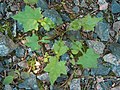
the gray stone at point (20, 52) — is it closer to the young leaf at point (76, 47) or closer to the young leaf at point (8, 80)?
the young leaf at point (8, 80)

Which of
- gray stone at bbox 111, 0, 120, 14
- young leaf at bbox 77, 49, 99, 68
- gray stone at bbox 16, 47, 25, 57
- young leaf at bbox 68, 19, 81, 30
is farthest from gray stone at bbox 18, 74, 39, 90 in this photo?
gray stone at bbox 111, 0, 120, 14

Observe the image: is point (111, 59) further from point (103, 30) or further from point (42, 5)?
point (42, 5)

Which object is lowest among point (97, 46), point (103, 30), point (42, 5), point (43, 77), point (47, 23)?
point (43, 77)

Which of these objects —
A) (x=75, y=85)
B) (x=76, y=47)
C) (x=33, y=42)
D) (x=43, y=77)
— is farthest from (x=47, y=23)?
(x=75, y=85)

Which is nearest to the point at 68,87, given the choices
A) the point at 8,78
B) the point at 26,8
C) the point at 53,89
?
the point at 53,89

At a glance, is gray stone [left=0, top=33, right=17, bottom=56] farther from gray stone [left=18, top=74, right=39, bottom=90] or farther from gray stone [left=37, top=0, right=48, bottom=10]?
gray stone [left=37, top=0, right=48, bottom=10]
